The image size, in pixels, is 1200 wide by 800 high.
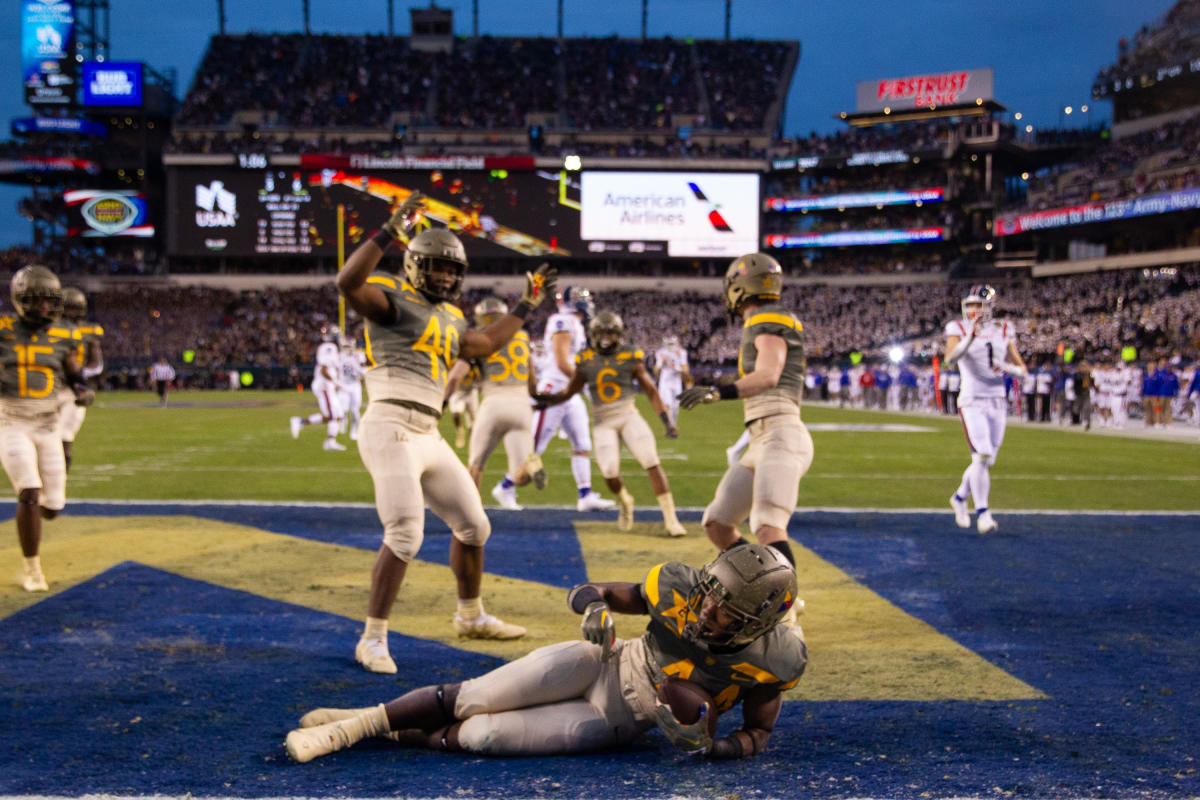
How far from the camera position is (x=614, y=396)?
9.07 metres

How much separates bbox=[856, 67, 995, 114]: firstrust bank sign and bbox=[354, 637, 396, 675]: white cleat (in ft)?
196

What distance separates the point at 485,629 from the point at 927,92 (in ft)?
198

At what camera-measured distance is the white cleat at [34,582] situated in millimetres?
6219

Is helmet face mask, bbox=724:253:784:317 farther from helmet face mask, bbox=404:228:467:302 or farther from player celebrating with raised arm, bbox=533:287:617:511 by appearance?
player celebrating with raised arm, bbox=533:287:617:511

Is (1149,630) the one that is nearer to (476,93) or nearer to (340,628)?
(340,628)

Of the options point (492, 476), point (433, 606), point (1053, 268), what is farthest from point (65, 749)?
point (1053, 268)

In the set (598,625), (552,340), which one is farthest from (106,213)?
(598,625)

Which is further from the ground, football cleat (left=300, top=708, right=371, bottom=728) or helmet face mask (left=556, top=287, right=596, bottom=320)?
helmet face mask (left=556, top=287, right=596, bottom=320)

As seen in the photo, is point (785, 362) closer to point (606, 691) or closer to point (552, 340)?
point (606, 691)

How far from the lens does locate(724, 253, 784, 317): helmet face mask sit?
5.54 metres

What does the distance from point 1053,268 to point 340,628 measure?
51.3m

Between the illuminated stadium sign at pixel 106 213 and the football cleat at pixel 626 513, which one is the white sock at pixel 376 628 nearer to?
the football cleat at pixel 626 513

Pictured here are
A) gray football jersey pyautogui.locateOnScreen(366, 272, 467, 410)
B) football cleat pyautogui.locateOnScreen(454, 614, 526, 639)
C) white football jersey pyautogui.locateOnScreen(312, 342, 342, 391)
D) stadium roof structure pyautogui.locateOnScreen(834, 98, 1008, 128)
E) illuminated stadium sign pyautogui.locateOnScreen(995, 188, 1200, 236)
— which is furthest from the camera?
stadium roof structure pyautogui.locateOnScreen(834, 98, 1008, 128)

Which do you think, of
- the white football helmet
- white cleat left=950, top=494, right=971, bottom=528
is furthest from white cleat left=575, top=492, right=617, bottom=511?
the white football helmet
